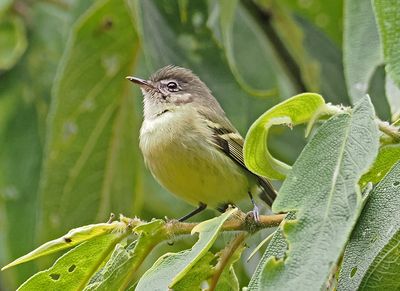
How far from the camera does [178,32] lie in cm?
394

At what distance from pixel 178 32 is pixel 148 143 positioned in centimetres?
51

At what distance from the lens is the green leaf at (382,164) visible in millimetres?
2225

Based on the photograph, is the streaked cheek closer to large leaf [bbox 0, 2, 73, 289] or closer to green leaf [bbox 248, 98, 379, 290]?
large leaf [bbox 0, 2, 73, 289]

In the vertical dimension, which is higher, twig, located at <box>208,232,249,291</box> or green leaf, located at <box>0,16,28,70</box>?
green leaf, located at <box>0,16,28,70</box>

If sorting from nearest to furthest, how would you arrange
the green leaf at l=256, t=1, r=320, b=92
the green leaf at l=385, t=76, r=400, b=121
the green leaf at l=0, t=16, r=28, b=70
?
the green leaf at l=385, t=76, r=400, b=121 → the green leaf at l=256, t=1, r=320, b=92 → the green leaf at l=0, t=16, r=28, b=70

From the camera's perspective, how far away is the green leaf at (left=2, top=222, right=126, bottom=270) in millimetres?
2316

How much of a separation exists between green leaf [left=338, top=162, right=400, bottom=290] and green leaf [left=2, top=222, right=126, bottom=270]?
600 millimetres

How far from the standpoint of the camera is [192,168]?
13.1 ft

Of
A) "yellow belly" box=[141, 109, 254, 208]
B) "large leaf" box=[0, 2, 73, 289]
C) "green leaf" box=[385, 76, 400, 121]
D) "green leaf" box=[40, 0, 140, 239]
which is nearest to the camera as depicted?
"green leaf" box=[385, 76, 400, 121]

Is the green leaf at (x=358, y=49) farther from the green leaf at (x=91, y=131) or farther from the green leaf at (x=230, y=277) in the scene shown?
the green leaf at (x=91, y=131)

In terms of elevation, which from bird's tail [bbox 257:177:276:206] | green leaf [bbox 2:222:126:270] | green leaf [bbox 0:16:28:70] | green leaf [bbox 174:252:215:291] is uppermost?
green leaf [bbox 0:16:28:70]

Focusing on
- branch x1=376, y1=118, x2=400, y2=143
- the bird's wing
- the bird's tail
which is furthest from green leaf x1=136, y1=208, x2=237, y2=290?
the bird's tail

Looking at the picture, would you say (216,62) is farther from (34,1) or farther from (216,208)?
(34,1)

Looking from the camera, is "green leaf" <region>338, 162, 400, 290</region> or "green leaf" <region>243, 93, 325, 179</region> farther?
"green leaf" <region>243, 93, 325, 179</region>
